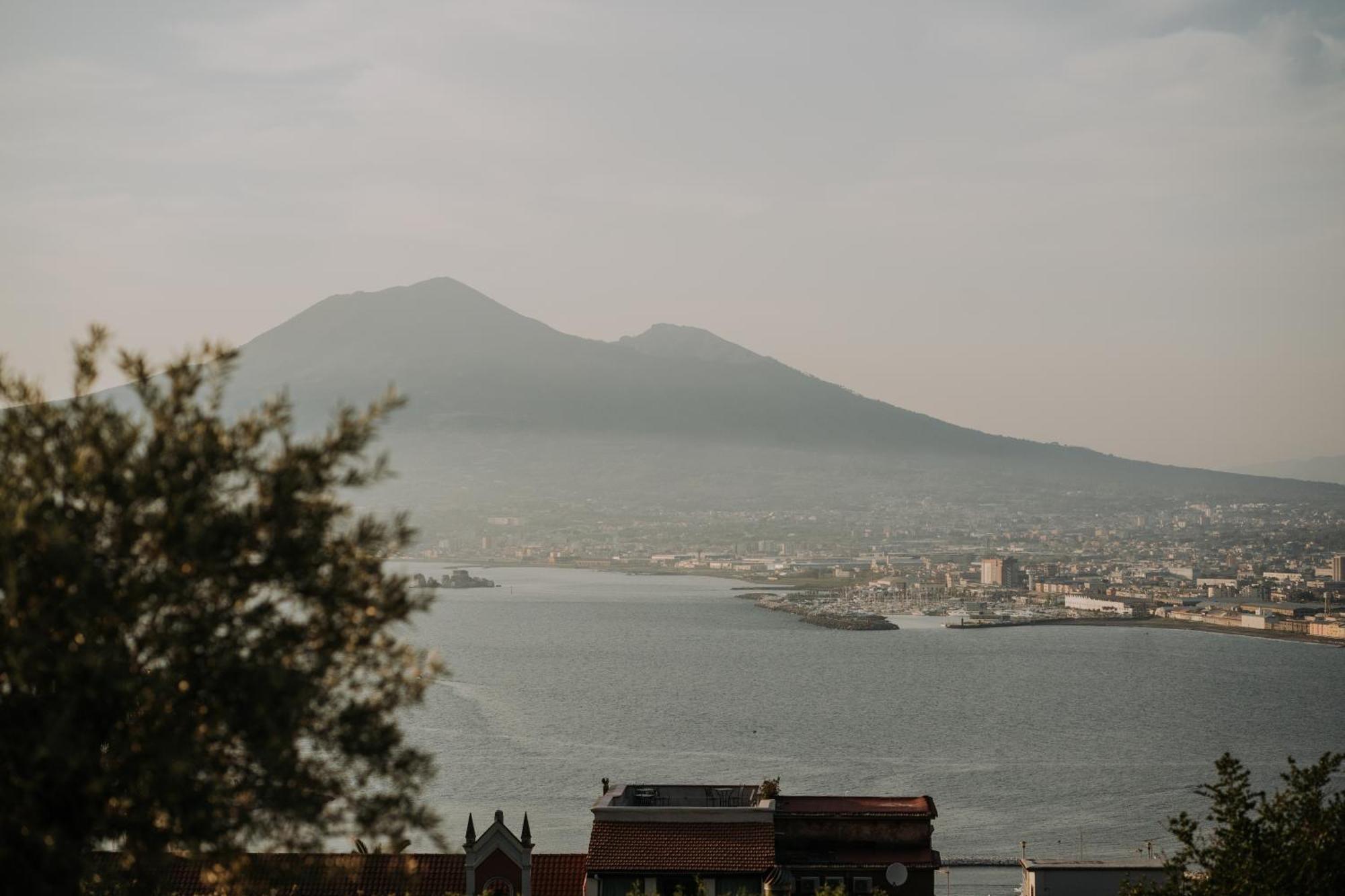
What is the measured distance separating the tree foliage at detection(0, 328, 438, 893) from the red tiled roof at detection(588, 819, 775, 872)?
8.93 meters

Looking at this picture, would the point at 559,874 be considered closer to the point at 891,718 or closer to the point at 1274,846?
the point at 1274,846

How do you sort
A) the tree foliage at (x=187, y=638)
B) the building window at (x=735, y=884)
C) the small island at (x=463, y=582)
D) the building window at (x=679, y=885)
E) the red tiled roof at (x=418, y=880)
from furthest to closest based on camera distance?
the small island at (x=463, y=582) → the building window at (x=735, y=884) → the building window at (x=679, y=885) → the red tiled roof at (x=418, y=880) → the tree foliage at (x=187, y=638)

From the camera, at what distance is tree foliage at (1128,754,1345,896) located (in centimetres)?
930

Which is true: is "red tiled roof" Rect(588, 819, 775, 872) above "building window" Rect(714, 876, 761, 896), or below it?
above

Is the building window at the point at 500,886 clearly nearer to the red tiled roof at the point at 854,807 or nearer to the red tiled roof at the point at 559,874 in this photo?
the red tiled roof at the point at 559,874

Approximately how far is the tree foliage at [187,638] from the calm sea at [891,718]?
975 inches

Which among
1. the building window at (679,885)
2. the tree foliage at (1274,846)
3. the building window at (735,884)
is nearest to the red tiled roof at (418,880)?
the building window at (679,885)

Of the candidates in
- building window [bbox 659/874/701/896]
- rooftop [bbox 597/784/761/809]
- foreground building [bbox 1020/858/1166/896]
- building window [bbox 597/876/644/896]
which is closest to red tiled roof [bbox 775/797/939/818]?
rooftop [bbox 597/784/761/809]

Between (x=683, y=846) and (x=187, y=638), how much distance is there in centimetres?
999

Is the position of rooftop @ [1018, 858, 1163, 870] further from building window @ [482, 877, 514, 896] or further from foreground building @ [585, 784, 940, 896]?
building window @ [482, 877, 514, 896]

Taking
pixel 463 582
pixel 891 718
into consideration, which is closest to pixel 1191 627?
pixel 891 718

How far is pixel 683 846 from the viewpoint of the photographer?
14.3m

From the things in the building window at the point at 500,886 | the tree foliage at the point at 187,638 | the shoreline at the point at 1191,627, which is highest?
the tree foliage at the point at 187,638

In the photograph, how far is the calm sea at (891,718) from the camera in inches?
1437
